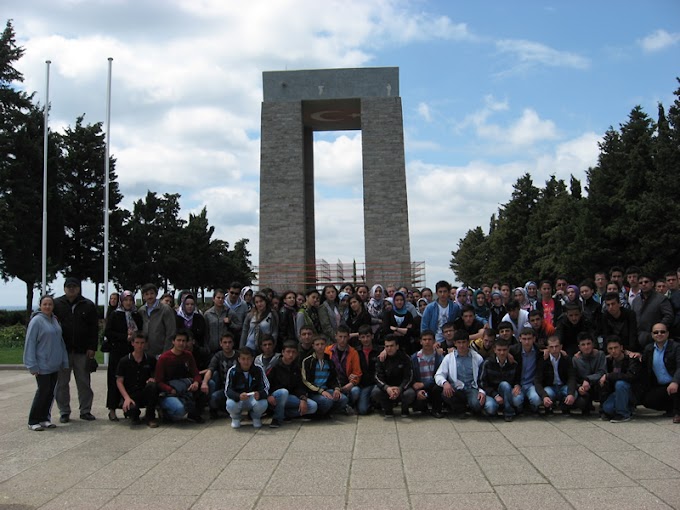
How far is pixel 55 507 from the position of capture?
4.54 meters

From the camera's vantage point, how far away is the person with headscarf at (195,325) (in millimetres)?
8445

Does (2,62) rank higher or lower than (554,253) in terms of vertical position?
higher

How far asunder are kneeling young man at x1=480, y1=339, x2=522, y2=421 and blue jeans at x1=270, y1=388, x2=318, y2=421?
209 centimetres

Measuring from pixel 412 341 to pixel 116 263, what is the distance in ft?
100

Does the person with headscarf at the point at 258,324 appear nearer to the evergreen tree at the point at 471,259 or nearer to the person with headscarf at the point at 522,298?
the person with headscarf at the point at 522,298

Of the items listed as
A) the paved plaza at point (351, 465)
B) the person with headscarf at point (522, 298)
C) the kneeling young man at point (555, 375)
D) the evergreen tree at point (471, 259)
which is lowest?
the paved plaza at point (351, 465)

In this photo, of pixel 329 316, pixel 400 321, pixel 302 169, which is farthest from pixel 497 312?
pixel 302 169

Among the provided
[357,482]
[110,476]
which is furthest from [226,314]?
[357,482]

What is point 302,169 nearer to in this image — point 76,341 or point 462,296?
point 462,296

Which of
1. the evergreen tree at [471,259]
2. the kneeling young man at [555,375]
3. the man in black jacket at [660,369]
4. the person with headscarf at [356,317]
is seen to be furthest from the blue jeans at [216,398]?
the evergreen tree at [471,259]

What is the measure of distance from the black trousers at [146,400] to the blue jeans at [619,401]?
5.29m

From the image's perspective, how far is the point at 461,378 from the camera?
25.0 ft

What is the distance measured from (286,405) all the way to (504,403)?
8.53 feet

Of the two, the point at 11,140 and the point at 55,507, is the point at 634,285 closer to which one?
the point at 55,507
